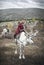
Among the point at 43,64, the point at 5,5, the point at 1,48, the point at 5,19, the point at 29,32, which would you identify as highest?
the point at 5,5

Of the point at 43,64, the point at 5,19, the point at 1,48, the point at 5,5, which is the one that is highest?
the point at 5,5

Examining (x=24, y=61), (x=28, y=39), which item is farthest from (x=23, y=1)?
(x=24, y=61)

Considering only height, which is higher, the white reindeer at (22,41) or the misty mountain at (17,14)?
the misty mountain at (17,14)

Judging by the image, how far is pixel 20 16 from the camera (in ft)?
6.88

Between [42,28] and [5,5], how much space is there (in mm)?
548

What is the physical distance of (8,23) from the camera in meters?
2.08

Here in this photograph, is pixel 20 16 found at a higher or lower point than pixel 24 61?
higher

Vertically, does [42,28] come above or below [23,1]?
below

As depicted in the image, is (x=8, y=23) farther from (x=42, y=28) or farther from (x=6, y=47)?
(x=42, y=28)

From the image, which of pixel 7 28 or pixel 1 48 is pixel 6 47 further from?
pixel 7 28

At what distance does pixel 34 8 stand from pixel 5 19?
393 millimetres

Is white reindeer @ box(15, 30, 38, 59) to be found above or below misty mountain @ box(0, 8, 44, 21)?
below

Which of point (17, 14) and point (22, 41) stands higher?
point (17, 14)

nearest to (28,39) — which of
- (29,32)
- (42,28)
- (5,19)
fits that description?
(29,32)
